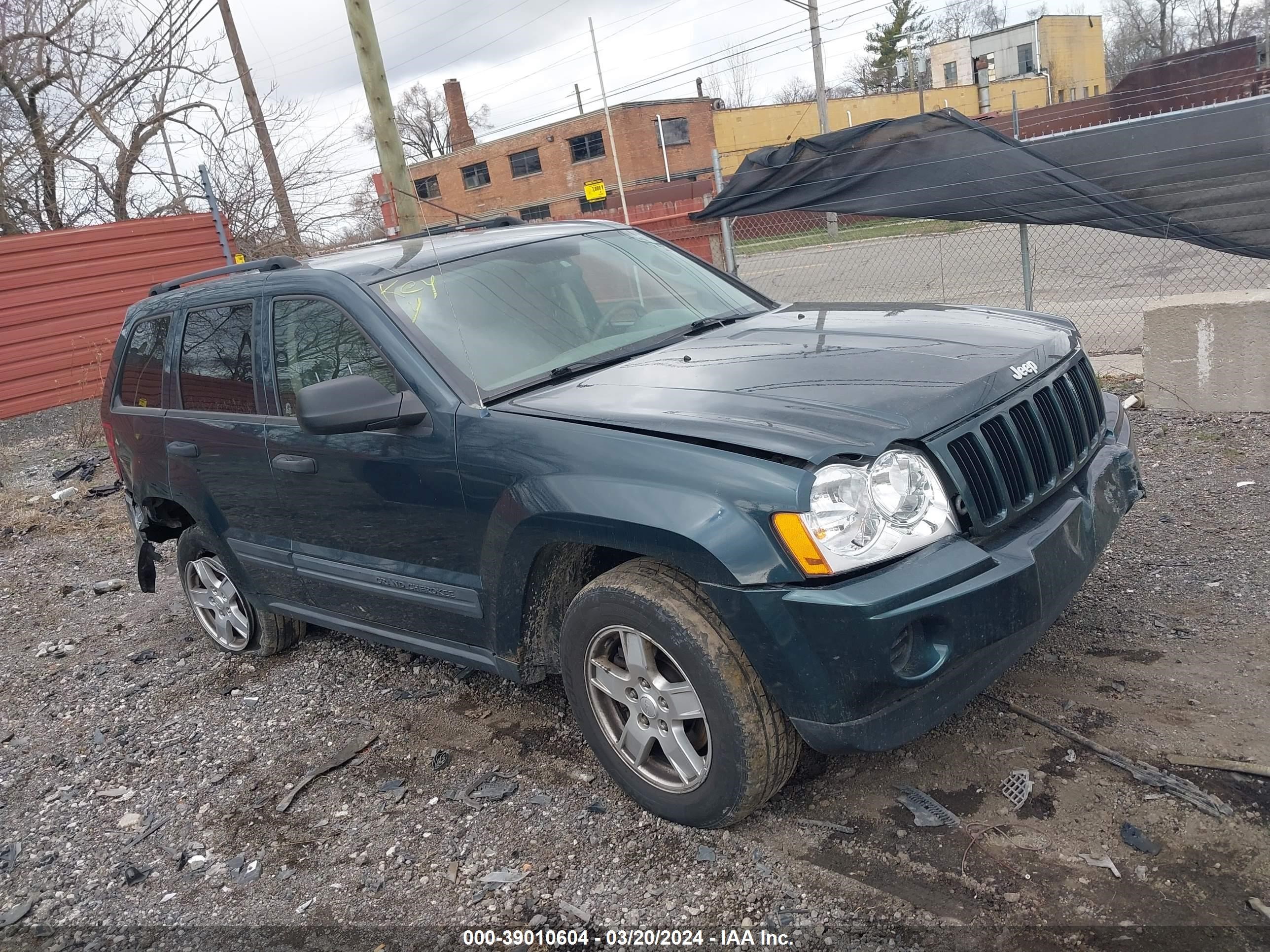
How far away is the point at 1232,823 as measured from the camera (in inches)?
106

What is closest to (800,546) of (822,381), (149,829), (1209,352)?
(822,381)

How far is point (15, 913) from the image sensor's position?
3.24 meters

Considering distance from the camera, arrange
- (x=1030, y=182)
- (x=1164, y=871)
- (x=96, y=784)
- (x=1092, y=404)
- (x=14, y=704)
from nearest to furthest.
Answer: (x=1164, y=871) < (x=1092, y=404) < (x=96, y=784) < (x=14, y=704) < (x=1030, y=182)

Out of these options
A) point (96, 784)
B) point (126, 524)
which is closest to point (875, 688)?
point (96, 784)

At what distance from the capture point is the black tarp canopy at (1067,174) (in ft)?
20.3

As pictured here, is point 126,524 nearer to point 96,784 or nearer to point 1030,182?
point 96,784

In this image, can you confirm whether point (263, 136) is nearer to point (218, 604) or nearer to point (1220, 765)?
point (218, 604)

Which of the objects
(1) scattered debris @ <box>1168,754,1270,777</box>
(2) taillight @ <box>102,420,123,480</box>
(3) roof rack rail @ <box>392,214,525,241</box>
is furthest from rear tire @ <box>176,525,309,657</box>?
(1) scattered debris @ <box>1168,754,1270,777</box>

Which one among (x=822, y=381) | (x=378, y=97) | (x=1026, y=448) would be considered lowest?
(x=1026, y=448)

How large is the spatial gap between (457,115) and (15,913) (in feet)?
180

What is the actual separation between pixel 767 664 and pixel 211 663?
3658 mm

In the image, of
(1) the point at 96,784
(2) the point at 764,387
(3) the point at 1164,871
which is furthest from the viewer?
(1) the point at 96,784

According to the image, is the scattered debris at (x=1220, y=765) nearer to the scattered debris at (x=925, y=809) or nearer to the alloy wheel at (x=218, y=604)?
the scattered debris at (x=925, y=809)

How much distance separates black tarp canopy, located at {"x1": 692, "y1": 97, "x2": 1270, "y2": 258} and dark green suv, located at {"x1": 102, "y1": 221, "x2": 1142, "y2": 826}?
350 cm
